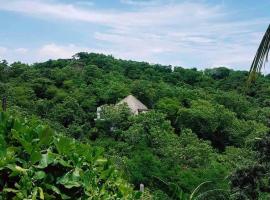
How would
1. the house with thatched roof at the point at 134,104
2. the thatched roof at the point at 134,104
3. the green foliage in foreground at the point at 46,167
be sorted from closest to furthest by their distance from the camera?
the green foliage in foreground at the point at 46,167
the house with thatched roof at the point at 134,104
the thatched roof at the point at 134,104

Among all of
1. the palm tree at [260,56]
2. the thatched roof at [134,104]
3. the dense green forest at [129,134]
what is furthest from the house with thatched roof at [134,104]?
the palm tree at [260,56]

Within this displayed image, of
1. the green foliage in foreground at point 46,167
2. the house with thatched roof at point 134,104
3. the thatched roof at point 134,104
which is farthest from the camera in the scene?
the thatched roof at point 134,104

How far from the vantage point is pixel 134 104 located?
139 feet

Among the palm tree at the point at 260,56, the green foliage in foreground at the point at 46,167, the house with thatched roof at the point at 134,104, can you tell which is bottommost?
the house with thatched roof at the point at 134,104

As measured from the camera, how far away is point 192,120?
39938 millimetres

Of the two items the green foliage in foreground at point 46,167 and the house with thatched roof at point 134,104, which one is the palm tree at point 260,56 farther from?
the house with thatched roof at point 134,104

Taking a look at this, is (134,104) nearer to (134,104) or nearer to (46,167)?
(134,104)

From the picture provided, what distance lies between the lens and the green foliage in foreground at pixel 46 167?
1.72 meters

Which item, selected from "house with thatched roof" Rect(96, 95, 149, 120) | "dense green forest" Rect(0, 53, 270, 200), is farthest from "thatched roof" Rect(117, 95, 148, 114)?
"dense green forest" Rect(0, 53, 270, 200)

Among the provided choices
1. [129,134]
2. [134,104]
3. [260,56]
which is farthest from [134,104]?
[260,56]

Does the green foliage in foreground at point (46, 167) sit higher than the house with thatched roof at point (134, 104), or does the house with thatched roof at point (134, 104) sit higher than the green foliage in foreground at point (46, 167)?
the green foliage in foreground at point (46, 167)

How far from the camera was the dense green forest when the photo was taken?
1.80 meters

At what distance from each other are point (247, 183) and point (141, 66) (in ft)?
152

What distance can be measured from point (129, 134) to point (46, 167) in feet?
99.7
